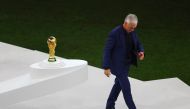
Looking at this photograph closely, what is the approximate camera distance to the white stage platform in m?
7.85

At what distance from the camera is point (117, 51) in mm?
6988

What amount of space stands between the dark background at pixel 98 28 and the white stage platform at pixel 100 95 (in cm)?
54

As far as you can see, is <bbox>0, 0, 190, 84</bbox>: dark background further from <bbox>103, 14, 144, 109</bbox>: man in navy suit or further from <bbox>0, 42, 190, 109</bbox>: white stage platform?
<bbox>103, 14, 144, 109</bbox>: man in navy suit

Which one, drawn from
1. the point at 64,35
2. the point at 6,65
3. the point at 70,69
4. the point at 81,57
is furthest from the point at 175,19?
the point at 70,69

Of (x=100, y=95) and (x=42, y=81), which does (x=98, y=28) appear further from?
(x=42, y=81)

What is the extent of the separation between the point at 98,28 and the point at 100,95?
15.8 ft

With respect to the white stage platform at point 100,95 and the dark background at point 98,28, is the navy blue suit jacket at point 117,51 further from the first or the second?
the dark background at point 98,28

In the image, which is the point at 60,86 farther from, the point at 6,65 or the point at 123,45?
the point at 6,65

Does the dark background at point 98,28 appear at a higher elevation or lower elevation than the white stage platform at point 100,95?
higher

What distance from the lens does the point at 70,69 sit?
7.68 meters

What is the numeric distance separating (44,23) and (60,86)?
6.02 meters

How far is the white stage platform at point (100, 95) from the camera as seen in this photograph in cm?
785

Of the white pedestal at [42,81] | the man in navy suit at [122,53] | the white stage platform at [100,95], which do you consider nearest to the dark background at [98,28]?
the white stage platform at [100,95]

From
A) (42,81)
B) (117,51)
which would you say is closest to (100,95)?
(42,81)
